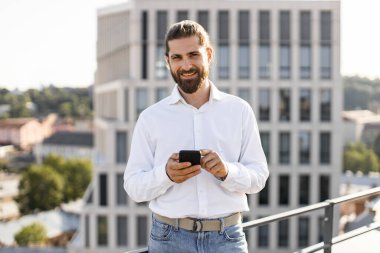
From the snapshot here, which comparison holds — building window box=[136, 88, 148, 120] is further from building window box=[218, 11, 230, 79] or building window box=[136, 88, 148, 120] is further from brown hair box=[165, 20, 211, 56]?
brown hair box=[165, 20, 211, 56]

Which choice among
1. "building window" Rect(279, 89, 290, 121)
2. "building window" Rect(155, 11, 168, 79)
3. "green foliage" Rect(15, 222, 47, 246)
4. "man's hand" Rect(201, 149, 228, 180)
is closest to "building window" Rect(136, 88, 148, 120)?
"building window" Rect(155, 11, 168, 79)

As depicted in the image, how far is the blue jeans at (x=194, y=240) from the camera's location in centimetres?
255

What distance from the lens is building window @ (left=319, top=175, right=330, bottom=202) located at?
3466 cm

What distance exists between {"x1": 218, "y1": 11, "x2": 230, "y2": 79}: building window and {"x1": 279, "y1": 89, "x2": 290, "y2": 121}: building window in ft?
12.3

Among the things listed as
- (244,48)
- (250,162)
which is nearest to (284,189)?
(244,48)

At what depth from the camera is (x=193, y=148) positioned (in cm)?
255

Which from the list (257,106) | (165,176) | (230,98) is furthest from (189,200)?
(257,106)

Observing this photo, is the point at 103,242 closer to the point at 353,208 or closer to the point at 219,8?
the point at 219,8

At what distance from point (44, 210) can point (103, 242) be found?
88.1 ft

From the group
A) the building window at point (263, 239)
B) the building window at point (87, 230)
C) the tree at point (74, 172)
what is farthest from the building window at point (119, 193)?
the tree at point (74, 172)

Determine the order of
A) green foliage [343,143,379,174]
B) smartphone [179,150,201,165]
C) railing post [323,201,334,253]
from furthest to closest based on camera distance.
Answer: green foliage [343,143,379,174] < railing post [323,201,334,253] < smartphone [179,150,201,165]

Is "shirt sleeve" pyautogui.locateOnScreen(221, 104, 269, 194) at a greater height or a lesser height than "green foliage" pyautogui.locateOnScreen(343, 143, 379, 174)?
greater

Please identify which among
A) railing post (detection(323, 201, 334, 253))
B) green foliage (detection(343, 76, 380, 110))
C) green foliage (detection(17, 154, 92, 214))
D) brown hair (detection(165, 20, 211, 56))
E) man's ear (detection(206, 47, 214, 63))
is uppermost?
green foliage (detection(343, 76, 380, 110))

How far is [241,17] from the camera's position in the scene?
110 feet
